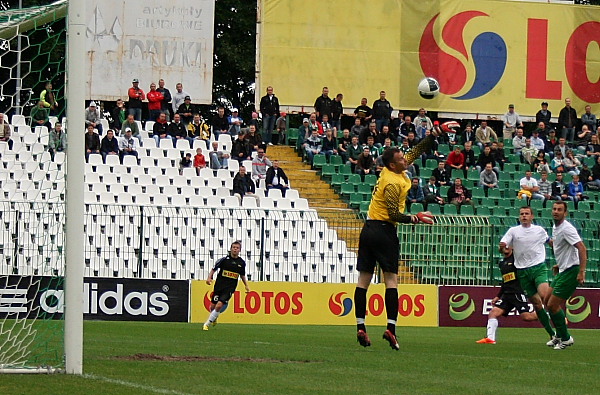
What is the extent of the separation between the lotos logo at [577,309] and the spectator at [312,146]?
8.82m

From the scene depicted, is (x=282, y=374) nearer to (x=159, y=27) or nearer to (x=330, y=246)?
(x=330, y=246)

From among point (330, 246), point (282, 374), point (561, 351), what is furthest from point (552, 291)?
point (330, 246)

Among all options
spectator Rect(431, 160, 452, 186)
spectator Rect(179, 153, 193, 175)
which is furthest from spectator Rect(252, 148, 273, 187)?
spectator Rect(431, 160, 452, 186)

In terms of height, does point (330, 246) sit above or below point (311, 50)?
below

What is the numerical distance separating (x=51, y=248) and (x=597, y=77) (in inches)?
1086

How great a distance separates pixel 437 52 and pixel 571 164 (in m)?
5.65

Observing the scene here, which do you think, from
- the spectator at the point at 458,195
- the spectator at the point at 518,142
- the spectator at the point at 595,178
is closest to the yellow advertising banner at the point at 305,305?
the spectator at the point at 458,195

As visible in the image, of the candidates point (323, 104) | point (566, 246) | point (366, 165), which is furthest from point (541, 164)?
point (566, 246)

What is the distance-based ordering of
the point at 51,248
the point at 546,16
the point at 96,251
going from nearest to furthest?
the point at 51,248 < the point at 96,251 < the point at 546,16

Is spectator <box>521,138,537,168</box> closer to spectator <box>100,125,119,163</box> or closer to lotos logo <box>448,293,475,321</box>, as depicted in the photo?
lotos logo <box>448,293,475,321</box>

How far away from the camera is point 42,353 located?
1061cm

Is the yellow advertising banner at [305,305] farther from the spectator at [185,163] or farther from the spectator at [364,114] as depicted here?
the spectator at [364,114]

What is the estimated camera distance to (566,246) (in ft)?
48.5

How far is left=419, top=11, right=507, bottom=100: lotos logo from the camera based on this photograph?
1437 inches
